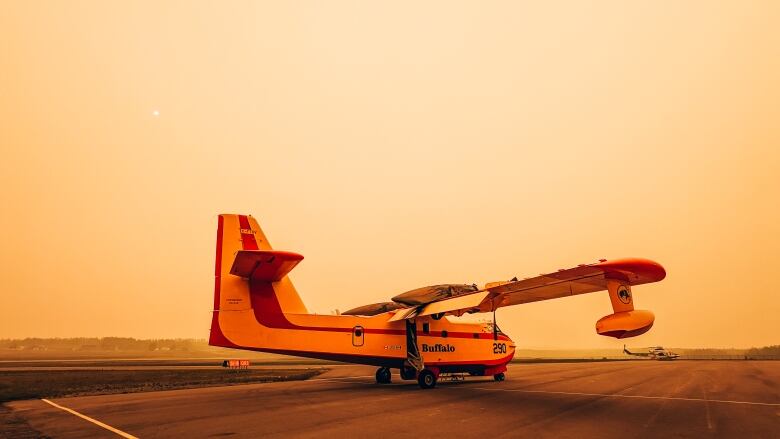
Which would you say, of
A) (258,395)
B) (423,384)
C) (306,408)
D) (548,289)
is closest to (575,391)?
(548,289)

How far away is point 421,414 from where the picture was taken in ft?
38.3

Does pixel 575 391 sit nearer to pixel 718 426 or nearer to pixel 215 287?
pixel 718 426

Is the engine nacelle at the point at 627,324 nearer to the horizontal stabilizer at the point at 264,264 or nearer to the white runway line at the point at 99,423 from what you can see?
the horizontal stabilizer at the point at 264,264

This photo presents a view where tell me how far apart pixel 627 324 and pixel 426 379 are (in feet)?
30.2

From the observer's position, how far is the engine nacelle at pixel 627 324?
13039mm

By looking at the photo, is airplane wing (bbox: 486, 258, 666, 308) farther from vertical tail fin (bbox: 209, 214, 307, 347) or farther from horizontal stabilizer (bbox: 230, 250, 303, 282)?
vertical tail fin (bbox: 209, 214, 307, 347)

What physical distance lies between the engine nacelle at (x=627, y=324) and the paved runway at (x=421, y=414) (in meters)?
2.18

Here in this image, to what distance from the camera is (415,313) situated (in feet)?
62.7

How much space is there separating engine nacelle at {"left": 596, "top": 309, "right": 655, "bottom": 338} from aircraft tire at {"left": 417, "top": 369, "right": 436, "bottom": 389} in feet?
27.5

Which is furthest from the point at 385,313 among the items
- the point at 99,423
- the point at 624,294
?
the point at 99,423

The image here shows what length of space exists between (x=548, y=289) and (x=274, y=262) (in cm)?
1008

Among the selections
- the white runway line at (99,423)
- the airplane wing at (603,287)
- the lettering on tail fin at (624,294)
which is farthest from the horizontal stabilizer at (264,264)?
the lettering on tail fin at (624,294)

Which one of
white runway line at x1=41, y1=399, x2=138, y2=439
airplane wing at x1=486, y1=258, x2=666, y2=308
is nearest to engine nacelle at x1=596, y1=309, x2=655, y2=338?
airplane wing at x1=486, y1=258, x2=666, y2=308

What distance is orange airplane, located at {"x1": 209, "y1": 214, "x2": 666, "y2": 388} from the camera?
44.6 feet
